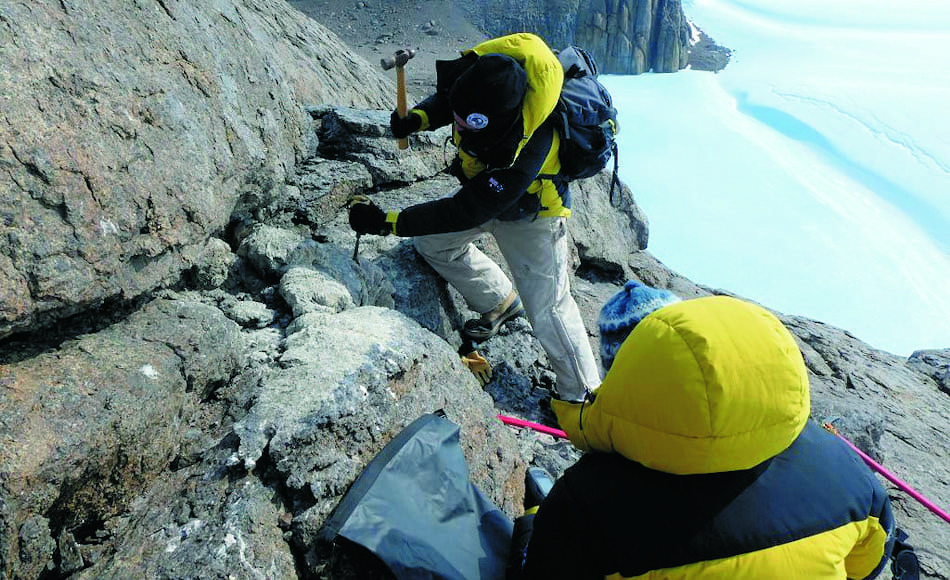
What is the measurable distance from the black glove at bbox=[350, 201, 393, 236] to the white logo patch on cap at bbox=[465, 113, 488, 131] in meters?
0.78

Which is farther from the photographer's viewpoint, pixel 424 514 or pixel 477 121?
pixel 477 121

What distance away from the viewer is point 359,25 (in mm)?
22000

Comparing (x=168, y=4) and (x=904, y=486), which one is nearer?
(x=168, y=4)

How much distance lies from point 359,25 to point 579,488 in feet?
77.2

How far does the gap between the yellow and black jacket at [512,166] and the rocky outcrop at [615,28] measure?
23768mm

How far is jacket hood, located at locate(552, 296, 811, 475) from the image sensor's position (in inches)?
48.2

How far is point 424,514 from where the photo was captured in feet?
6.16

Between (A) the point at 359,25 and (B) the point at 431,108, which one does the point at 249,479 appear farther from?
(A) the point at 359,25

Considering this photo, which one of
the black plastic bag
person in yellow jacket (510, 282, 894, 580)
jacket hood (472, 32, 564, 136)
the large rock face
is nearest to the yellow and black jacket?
jacket hood (472, 32, 564, 136)

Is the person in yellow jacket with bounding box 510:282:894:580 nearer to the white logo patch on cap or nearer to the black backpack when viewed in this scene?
the white logo patch on cap

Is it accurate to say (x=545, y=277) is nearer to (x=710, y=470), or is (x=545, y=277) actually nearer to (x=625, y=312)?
(x=625, y=312)

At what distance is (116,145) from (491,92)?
151 cm

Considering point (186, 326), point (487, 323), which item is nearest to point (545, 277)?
point (487, 323)

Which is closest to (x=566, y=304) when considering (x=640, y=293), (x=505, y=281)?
(x=505, y=281)
